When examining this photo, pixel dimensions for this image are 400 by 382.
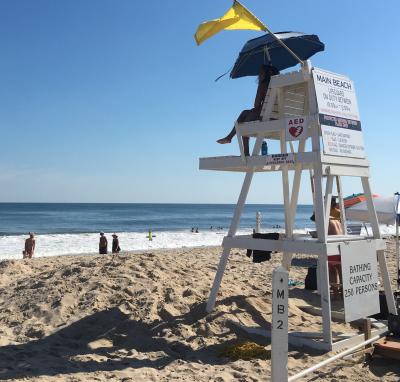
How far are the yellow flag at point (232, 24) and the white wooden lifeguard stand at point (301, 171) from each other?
2.74ft

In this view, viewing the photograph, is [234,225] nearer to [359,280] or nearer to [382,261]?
[359,280]

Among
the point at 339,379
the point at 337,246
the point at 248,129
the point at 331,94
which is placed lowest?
the point at 339,379

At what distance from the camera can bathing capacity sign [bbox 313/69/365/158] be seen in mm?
6309

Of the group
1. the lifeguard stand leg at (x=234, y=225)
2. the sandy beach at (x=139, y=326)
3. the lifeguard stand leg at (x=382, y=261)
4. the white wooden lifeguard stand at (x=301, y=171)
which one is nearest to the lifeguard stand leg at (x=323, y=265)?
the white wooden lifeguard stand at (x=301, y=171)

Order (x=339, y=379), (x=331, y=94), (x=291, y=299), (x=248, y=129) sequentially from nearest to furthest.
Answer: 1. (x=339, y=379)
2. (x=331, y=94)
3. (x=248, y=129)
4. (x=291, y=299)

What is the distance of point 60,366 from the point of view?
17.4ft

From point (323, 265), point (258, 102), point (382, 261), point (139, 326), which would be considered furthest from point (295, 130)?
point (139, 326)

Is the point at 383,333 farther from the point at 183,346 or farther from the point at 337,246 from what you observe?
the point at 183,346

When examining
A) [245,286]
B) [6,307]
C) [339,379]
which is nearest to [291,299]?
[245,286]

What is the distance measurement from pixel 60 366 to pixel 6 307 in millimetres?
2834

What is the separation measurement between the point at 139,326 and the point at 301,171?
11.5 ft

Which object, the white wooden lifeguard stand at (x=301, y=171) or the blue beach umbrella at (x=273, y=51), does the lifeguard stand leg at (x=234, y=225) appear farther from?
the blue beach umbrella at (x=273, y=51)

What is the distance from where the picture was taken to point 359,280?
6.22 m

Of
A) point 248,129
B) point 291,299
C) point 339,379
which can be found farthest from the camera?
point 291,299
